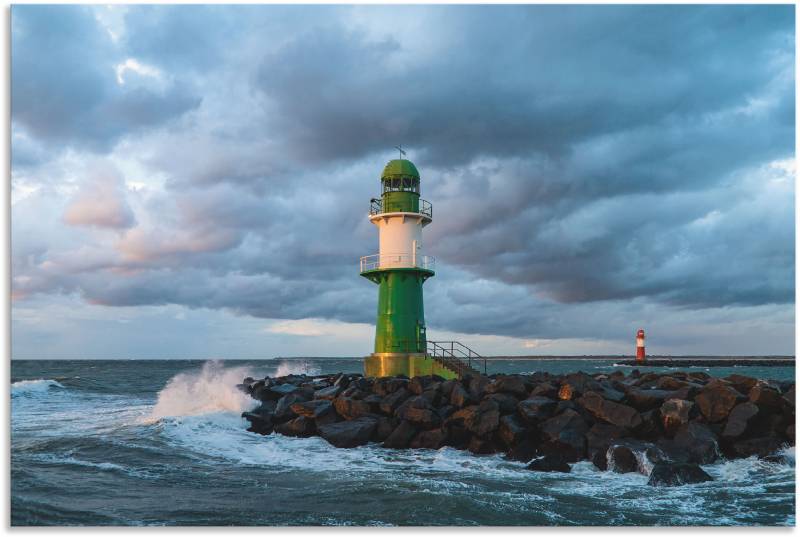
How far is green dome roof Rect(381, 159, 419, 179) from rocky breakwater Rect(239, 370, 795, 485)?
24.9ft

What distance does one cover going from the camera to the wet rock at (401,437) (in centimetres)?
1312

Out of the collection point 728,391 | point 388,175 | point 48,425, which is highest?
point 388,175

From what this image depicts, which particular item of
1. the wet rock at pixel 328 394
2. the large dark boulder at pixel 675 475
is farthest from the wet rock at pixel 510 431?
the wet rock at pixel 328 394

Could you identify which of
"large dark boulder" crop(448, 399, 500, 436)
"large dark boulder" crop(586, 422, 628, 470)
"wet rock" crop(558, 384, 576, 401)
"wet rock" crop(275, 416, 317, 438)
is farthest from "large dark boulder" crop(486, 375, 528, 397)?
"wet rock" crop(275, 416, 317, 438)

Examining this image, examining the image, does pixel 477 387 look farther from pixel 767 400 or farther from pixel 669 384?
pixel 767 400

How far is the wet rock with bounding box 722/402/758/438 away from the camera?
11.3 meters

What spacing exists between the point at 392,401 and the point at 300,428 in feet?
7.37

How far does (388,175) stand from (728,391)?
12434mm

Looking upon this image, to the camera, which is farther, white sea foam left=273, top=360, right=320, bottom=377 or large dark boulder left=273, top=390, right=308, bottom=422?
white sea foam left=273, top=360, right=320, bottom=377

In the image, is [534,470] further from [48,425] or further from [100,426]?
[48,425]

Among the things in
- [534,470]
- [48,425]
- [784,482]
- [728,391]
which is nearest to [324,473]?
[534,470]

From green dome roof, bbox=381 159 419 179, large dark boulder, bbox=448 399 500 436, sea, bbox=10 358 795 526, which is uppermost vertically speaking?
green dome roof, bbox=381 159 419 179

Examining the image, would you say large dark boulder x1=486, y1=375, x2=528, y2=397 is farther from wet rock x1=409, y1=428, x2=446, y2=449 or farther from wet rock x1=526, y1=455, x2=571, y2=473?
wet rock x1=526, y1=455, x2=571, y2=473

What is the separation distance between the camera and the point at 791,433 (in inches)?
447
